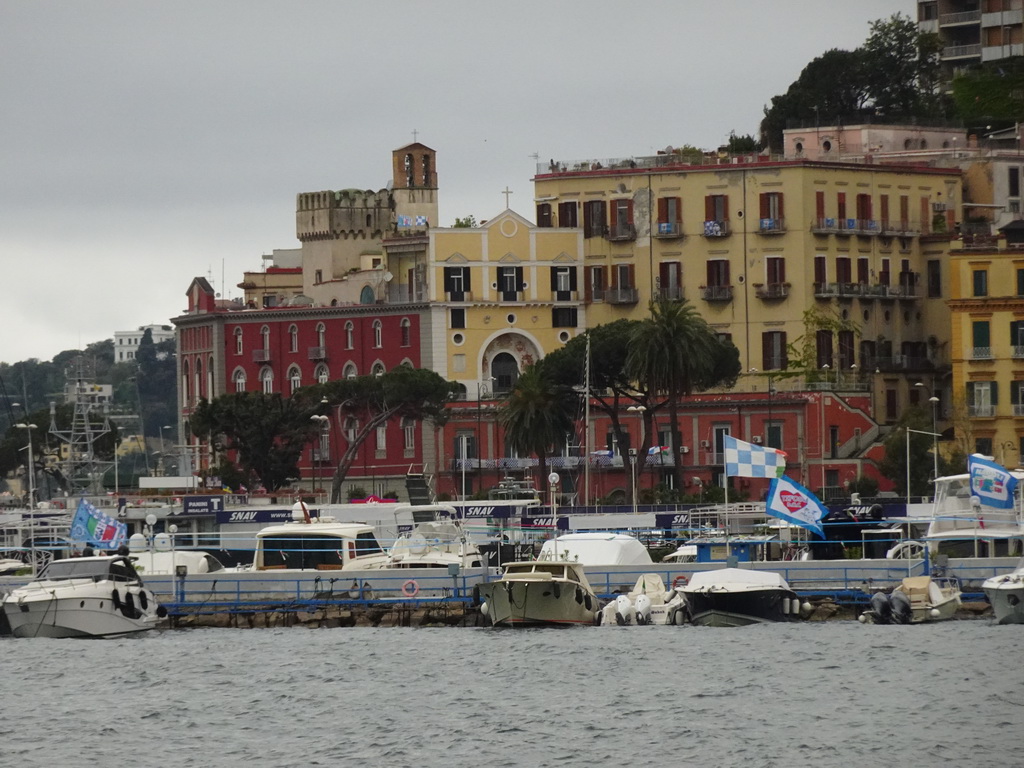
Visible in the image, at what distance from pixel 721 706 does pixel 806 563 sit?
59.7 feet

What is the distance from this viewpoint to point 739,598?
2729 inches

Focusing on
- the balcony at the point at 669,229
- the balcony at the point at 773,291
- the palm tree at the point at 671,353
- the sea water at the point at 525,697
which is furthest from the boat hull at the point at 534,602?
the balcony at the point at 669,229

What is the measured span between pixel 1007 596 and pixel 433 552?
1833cm

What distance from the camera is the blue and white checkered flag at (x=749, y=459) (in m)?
76.0

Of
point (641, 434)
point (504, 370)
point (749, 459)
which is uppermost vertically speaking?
point (504, 370)

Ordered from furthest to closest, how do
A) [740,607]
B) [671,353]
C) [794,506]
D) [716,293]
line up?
[716,293], [671,353], [794,506], [740,607]

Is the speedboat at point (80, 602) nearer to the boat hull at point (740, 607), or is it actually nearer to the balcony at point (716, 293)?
the boat hull at point (740, 607)

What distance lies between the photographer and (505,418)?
12875 centimetres

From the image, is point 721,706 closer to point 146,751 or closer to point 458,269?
point 146,751

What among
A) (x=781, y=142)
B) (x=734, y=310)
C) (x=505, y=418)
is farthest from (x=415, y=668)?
(x=781, y=142)

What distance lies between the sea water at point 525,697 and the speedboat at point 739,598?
0.59 metres

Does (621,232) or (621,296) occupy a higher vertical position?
(621,232)

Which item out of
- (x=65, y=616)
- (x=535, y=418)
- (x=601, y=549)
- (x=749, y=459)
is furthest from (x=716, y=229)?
(x=65, y=616)

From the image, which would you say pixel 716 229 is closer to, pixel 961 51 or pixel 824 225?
pixel 824 225
